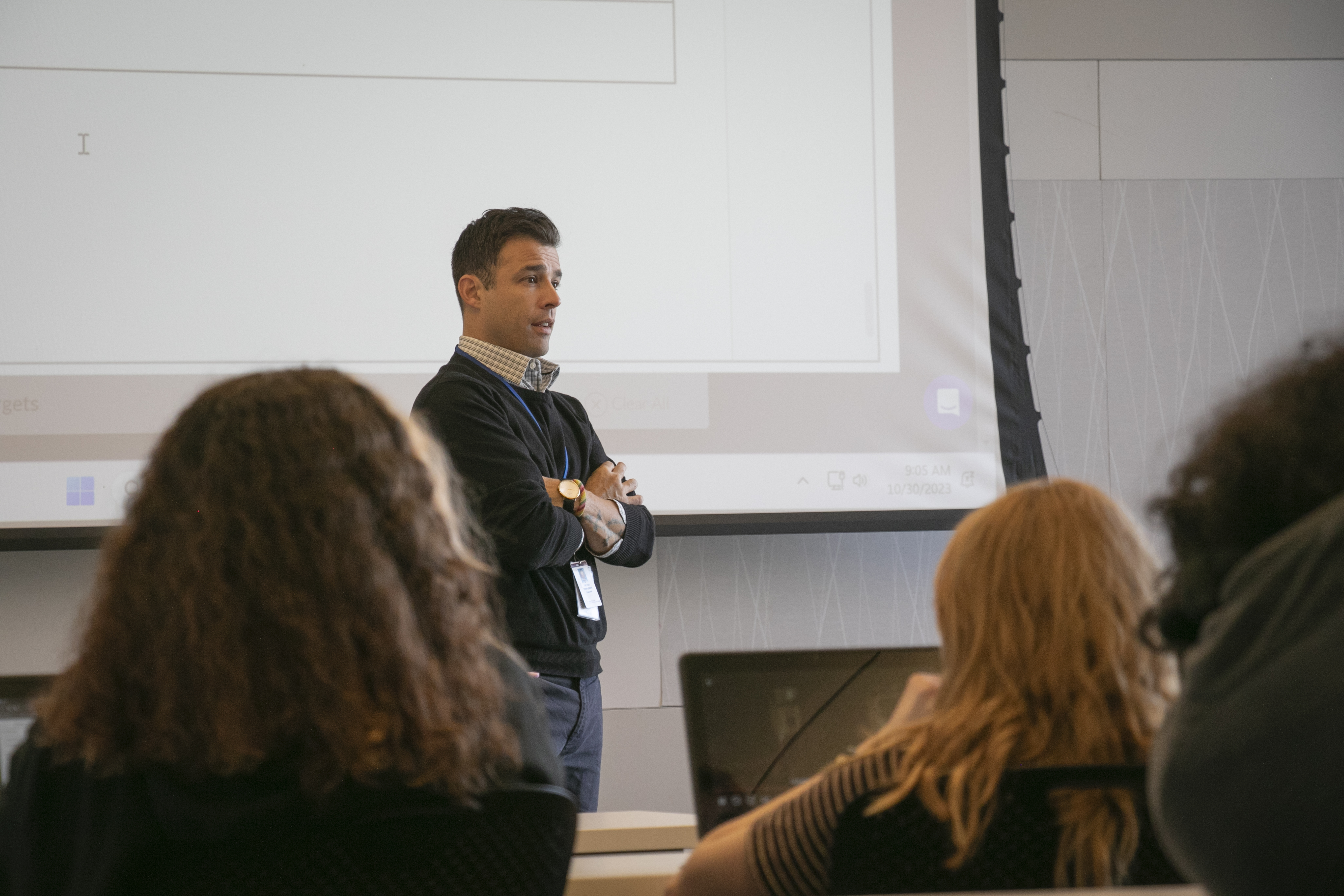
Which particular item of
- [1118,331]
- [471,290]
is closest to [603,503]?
[471,290]

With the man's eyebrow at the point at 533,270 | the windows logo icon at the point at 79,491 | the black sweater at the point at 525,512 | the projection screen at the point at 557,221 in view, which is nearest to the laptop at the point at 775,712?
the black sweater at the point at 525,512

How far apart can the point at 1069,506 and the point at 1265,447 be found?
0.58 metres

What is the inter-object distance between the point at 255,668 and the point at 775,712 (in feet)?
1.92

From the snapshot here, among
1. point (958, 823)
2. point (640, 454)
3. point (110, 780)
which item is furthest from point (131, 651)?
point (640, 454)

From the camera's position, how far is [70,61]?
8.59ft

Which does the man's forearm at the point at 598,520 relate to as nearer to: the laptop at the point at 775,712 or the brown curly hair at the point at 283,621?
the laptop at the point at 775,712

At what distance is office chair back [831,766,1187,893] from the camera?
33.9 inches

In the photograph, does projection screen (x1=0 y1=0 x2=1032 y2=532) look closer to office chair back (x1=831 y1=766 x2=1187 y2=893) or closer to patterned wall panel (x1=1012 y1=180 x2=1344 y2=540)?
patterned wall panel (x1=1012 y1=180 x2=1344 y2=540)

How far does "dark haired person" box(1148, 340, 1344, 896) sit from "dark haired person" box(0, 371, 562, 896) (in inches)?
21.9

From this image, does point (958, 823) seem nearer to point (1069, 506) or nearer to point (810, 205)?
point (1069, 506)

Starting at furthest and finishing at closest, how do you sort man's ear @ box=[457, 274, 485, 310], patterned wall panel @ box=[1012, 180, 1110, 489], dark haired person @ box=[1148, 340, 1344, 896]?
1. patterned wall panel @ box=[1012, 180, 1110, 489]
2. man's ear @ box=[457, 274, 485, 310]
3. dark haired person @ box=[1148, 340, 1344, 896]

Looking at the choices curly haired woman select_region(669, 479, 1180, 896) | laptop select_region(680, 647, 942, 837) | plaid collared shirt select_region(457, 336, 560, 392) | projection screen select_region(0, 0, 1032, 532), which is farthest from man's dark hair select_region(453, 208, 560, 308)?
curly haired woman select_region(669, 479, 1180, 896)

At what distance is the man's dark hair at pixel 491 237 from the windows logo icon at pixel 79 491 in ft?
3.56

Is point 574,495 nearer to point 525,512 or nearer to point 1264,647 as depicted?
point 525,512
